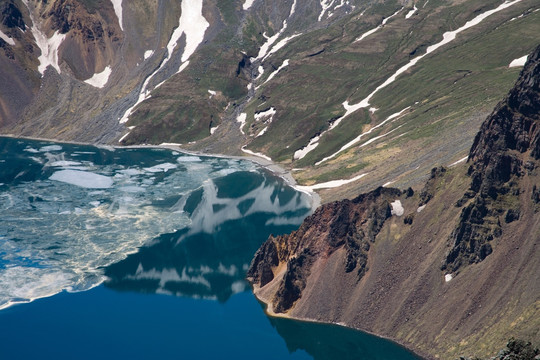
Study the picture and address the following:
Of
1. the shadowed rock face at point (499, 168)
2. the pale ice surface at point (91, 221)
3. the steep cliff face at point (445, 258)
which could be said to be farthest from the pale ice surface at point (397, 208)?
the pale ice surface at point (91, 221)

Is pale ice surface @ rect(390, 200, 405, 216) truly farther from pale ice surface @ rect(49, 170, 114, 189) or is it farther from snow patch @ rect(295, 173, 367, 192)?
pale ice surface @ rect(49, 170, 114, 189)

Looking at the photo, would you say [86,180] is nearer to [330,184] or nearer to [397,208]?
[330,184]

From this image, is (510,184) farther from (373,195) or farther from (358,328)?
(358,328)

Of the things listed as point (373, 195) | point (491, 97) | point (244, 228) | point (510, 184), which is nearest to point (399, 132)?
point (491, 97)

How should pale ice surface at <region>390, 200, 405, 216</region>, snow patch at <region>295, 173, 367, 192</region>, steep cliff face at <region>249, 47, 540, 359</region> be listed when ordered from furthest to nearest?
snow patch at <region>295, 173, 367, 192</region>
pale ice surface at <region>390, 200, 405, 216</region>
steep cliff face at <region>249, 47, 540, 359</region>

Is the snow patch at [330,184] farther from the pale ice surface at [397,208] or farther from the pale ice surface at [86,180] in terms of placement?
the pale ice surface at [397,208]

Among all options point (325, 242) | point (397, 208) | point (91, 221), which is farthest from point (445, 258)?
point (91, 221)

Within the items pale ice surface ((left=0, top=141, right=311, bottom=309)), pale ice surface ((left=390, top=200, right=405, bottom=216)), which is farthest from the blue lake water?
pale ice surface ((left=390, top=200, right=405, bottom=216))
